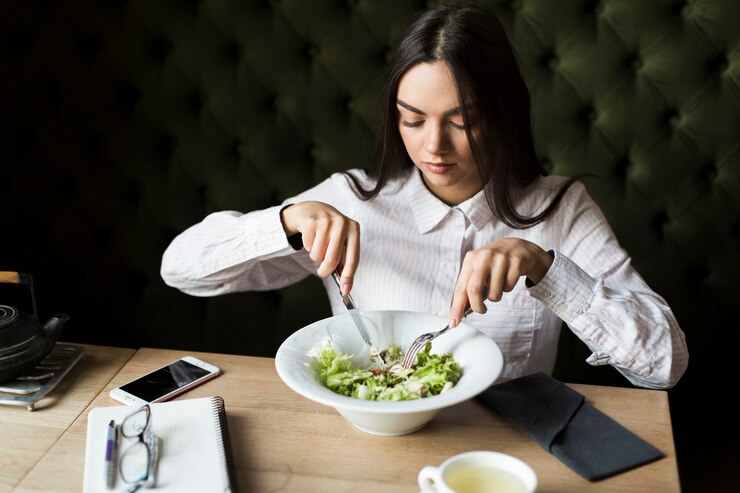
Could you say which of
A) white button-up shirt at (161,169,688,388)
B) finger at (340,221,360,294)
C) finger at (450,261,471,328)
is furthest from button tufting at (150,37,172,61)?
finger at (450,261,471,328)

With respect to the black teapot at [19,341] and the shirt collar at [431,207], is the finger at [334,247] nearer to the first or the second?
the shirt collar at [431,207]

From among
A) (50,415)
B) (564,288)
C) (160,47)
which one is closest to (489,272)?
(564,288)

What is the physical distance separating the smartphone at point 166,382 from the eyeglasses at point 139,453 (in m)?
0.08

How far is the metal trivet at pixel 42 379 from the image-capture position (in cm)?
124

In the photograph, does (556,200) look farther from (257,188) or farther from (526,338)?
(257,188)

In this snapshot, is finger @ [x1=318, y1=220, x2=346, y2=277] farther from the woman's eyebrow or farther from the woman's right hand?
the woman's eyebrow

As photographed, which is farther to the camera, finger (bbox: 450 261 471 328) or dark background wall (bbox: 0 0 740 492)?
dark background wall (bbox: 0 0 740 492)

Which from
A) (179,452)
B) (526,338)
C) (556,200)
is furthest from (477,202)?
(179,452)

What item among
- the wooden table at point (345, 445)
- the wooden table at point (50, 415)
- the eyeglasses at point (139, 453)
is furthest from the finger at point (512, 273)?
the wooden table at point (50, 415)

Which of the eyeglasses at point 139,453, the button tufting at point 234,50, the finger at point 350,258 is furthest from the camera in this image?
the button tufting at point 234,50

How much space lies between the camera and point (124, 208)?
212 cm

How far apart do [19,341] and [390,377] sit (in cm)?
64

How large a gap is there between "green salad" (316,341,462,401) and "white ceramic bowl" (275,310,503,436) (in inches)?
0.8

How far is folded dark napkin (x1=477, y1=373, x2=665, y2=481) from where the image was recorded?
106 cm
